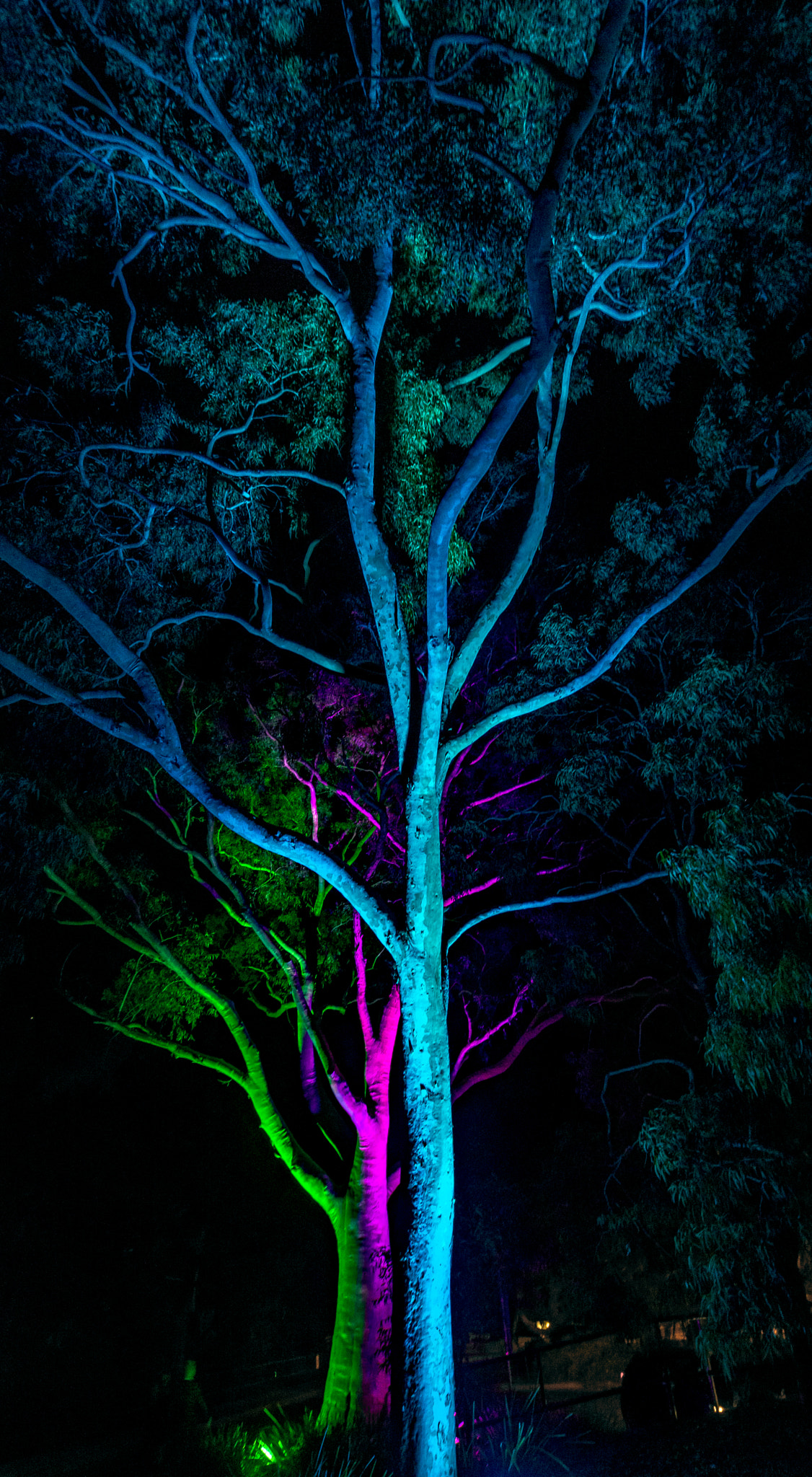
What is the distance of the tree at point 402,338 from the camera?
615cm

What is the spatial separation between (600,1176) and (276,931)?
5.69 m

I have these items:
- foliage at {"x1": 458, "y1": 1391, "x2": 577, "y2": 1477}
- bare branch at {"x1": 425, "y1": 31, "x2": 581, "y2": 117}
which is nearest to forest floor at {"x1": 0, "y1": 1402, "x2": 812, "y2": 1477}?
foliage at {"x1": 458, "y1": 1391, "x2": 577, "y2": 1477}

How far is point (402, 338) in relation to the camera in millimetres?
8258

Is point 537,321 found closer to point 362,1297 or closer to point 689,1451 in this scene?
point 362,1297

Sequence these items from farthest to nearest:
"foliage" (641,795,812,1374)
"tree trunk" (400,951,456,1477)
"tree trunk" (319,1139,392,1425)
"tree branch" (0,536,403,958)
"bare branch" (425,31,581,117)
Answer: "tree trunk" (319,1139,392,1425)
"foliage" (641,795,812,1374)
"tree branch" (0,536,403,958)
"bare branch" (425,31,581,117)
"tree trunk" (400,951,456,1477)

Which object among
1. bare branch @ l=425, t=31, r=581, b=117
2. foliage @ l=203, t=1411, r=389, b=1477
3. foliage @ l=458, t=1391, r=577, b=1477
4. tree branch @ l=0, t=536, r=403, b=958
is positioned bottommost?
foliage @ l=458, t=1391, r=577, b=1477

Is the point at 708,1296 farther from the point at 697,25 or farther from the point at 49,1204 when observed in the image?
the point at 49,1204

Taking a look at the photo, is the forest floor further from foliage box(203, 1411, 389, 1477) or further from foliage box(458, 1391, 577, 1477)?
foliage box(203, 1411, 389, 1477)

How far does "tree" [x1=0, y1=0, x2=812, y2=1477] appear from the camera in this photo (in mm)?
6152

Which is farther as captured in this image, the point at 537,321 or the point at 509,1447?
the point at 509,1447

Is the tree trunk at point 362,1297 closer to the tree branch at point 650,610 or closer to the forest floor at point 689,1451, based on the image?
the forest floor at point 689,1451

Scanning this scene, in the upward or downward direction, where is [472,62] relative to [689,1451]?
upward

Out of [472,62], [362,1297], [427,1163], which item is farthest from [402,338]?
[362,1297]

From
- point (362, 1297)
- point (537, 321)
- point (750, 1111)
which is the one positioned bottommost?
point (362, 1297)
